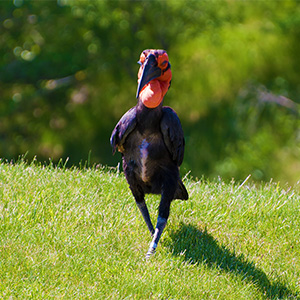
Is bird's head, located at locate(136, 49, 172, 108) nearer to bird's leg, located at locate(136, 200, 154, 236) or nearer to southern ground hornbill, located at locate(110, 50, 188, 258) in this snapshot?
southern ground hornbill, located at locate(110, 50, 188, 258)

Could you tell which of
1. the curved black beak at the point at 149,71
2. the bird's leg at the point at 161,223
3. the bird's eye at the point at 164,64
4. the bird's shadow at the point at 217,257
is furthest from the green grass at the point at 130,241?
the bird's eye at the point at 164,64

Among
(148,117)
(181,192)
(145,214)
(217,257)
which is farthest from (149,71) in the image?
(217,257)

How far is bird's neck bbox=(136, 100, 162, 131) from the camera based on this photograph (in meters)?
4.29

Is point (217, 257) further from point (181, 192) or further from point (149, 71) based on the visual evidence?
point (149, 71)

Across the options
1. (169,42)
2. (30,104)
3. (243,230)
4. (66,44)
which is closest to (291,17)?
(169,42)

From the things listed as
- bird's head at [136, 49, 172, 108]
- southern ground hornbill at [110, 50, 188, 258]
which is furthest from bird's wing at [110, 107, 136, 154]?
bird's head at [136, 49, 172, 108]

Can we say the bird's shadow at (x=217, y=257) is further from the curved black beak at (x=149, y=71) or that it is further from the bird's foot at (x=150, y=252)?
the curved black beak at (x=149, y=71)

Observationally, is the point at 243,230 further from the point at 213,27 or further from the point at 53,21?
the point at 53,21

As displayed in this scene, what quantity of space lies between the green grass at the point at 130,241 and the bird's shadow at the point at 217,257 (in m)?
0.01

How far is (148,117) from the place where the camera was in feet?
14.1

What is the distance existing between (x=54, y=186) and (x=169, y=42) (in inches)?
441

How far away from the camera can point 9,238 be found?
14.2 ft

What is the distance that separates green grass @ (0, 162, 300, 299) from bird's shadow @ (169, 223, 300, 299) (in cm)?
1

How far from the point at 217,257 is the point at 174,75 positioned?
11.6 m
